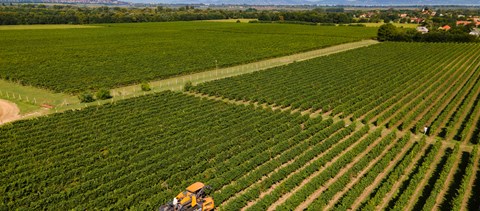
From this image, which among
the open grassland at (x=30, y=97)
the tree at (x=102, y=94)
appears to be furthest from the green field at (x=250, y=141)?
the tree at (x=102, y=94)

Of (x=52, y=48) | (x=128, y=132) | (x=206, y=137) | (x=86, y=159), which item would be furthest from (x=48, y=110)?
(x=52, y=48)

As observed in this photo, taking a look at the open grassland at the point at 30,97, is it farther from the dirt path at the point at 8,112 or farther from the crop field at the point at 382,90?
the crop field at the point at 382,90

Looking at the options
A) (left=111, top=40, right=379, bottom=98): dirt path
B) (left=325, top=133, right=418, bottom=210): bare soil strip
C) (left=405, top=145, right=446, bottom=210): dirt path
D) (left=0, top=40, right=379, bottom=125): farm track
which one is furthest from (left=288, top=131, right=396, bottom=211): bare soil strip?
(left=111, top=40, right=379, bottom=98): dirt path

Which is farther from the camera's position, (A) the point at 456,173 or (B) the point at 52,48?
(B) the point at 52,48

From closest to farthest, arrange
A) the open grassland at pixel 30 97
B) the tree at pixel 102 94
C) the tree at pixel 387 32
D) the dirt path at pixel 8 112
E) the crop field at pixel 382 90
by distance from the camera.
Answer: the crop field at pixel 382 90, the dirt path at pixel 8 112, the open grassland at pixel 30 97, the tree at pixel 102 94, the tree at pixel 387 32

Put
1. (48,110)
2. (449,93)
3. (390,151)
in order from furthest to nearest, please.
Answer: (449,93) → (48,110) → (390,151)

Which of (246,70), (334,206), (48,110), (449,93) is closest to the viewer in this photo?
(334,206)

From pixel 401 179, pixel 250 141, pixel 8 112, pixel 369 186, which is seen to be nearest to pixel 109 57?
pixel 8 112

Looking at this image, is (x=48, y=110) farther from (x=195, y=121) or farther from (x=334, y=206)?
(x=334, y=206)
